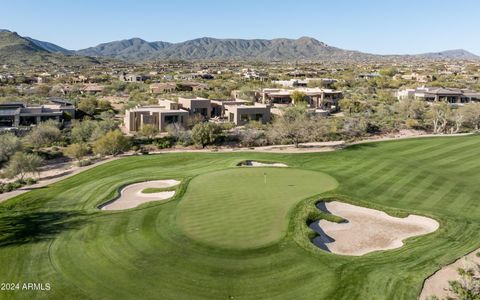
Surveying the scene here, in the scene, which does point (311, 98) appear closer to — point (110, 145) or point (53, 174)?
point (110, 145)

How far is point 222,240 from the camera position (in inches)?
808

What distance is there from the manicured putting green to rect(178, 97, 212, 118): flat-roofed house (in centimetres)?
3525

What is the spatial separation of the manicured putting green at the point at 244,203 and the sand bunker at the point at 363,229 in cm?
225

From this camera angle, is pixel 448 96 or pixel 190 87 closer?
pixel 448 96

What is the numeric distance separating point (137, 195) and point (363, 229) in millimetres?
16344

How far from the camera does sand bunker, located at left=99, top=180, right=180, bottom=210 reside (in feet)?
90.7

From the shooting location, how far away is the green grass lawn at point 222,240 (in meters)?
16.8

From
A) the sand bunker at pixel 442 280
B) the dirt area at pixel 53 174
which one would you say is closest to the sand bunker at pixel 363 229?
the sand bunker at pixel 442 280

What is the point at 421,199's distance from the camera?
28531mm

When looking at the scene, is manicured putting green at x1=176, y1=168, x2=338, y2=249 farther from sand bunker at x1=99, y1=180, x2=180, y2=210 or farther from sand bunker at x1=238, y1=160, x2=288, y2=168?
sand bunker at x1=238, y1=160, x2=288, y2=168

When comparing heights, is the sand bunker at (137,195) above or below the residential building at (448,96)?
below

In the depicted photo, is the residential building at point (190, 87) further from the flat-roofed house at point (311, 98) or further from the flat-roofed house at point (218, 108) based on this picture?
the flat-roofed house at point (218, 108)

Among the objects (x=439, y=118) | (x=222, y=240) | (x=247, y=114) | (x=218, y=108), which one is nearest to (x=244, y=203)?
(x=222, y=240)

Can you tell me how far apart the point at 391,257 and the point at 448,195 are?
1296 cm
